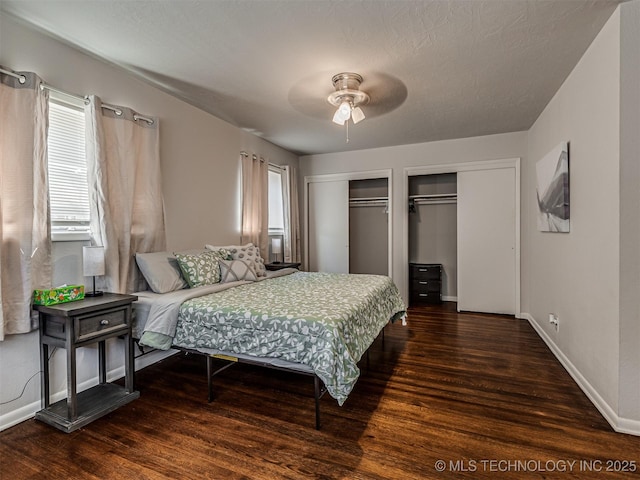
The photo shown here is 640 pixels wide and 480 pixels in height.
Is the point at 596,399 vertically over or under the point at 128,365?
under

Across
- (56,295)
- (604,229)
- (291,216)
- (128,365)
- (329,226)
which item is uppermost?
(291,216)

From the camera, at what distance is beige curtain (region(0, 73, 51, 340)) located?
201 centimetres

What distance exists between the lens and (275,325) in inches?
84.4

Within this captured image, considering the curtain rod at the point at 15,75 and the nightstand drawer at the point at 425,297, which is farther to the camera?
the nightstand drawer at the point at 425,297

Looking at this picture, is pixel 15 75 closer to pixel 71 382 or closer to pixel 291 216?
pixel 71 382

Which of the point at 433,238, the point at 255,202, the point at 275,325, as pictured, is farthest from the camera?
the point at 433,238

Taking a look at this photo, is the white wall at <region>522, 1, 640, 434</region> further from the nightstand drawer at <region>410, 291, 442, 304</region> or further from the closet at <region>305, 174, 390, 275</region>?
the closet at <region>305, 174, 390, 275</region>

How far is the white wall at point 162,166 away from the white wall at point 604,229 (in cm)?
353

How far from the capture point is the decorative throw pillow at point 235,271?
3242 millimetres

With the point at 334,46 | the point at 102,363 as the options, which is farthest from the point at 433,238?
the point at 102,363

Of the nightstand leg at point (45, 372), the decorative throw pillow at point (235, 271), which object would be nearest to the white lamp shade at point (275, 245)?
the decorative throw pillow at point (235, 271)

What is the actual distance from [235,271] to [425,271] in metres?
3.45

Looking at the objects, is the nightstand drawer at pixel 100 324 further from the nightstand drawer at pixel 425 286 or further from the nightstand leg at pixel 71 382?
the nightstand drawer at pixel 425 286

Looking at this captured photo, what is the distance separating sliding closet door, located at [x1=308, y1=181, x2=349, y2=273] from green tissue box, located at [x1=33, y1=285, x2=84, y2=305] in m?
3.93
